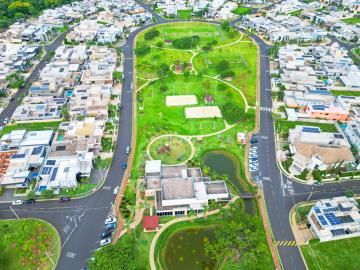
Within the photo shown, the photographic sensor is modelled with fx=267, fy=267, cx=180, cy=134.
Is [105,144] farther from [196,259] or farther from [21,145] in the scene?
[196,259]

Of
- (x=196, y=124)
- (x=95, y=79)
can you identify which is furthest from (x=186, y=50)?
(x=196, y=124)

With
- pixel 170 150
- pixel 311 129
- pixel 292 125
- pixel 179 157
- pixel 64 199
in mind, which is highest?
pixel 311 129

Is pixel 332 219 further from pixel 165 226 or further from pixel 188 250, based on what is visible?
pixel 165 226

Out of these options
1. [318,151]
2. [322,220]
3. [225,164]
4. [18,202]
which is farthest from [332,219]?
[18,202]

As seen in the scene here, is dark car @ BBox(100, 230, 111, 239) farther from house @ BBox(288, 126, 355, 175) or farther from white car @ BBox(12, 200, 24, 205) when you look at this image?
house @ BBox(288, 126, 355, 175)

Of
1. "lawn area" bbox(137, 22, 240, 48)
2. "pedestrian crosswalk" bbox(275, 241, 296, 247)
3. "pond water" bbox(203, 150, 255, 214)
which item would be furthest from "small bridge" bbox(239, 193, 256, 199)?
"lawn area" bbox(137, 22, 240, 48)

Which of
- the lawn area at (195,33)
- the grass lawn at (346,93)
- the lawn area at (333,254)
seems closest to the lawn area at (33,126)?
the lawn area at (195,33)

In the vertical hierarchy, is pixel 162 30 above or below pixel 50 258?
above
